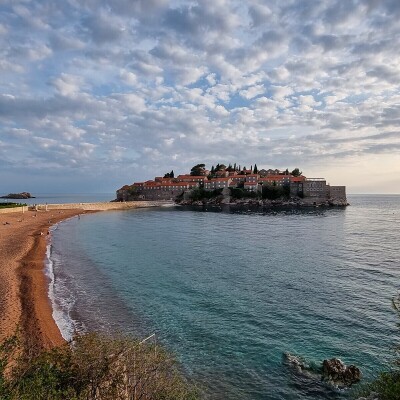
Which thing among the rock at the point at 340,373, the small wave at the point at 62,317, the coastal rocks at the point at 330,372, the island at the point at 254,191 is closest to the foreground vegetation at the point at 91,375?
the coastal rocks at the point at 330,372

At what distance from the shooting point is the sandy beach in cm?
2086

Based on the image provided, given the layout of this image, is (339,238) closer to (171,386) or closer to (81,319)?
(81,319)

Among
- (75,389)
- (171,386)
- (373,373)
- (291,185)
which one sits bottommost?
(373,373)

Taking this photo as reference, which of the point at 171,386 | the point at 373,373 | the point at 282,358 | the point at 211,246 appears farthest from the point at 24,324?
the point at 211,246

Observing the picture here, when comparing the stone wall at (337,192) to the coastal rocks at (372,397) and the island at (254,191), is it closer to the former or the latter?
the island at (254,191)

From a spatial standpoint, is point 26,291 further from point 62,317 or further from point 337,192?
point 337,192

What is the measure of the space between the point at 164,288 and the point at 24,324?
12.1 metres

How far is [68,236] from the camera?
66.3m

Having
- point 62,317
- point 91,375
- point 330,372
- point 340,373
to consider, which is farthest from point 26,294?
point 340,373

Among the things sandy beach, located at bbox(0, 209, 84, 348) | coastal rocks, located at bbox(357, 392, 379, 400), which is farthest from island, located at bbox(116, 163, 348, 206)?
coastal rocks, located at bbox(357, 392, 379, 400)

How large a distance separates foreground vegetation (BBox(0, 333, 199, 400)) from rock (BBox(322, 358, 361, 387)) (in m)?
7.79

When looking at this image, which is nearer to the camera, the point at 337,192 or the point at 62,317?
the point at 62,317

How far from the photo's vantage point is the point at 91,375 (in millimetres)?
10977

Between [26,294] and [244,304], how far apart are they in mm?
18440
